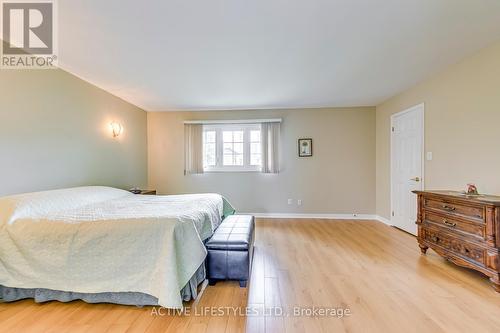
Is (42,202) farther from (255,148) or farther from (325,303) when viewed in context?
(255,148)

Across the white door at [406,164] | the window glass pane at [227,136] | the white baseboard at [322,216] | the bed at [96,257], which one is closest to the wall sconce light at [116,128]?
A: the window glass pane at [227,136]

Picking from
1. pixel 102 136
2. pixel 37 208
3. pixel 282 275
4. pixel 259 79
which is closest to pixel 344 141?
pixel 259 79

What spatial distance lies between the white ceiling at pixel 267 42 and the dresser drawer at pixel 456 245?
203cm

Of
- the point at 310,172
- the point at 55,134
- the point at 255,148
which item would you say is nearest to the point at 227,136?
the point at 255,148

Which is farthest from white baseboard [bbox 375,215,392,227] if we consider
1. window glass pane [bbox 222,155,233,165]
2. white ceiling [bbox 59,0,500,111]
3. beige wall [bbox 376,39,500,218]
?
window glass pane [bbox 222,155,233,165]

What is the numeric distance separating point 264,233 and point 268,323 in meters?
2.04

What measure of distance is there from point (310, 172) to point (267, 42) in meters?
3.01

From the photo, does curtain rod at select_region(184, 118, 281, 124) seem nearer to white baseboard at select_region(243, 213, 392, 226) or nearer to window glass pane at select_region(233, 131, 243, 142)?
window glass pane at select_region(233, 131, 243, 142)

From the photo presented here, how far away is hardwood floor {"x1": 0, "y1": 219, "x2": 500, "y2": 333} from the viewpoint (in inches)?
60.6

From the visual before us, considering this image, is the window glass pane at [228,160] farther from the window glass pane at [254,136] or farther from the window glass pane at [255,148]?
the window glass pane at [254,136]

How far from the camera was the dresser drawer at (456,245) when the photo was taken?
2.04 m

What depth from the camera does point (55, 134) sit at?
2652 millimetres

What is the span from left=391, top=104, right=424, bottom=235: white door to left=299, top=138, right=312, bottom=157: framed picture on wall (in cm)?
149

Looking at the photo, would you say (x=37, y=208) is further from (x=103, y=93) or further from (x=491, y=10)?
(x=491, y=10)
